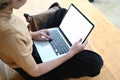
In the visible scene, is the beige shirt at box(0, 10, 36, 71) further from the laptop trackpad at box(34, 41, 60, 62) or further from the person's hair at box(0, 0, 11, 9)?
the laptop trackpad at box(34, 41, 60, 62)

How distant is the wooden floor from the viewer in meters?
1.29

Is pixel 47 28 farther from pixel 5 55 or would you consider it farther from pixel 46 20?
pixel 5 55

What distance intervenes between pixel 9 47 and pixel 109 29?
3.05ft

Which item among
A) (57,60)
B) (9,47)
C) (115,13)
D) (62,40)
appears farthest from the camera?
(115,13)

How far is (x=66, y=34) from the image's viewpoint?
138 cm

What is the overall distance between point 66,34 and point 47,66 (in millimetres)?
378

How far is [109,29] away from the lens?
1645mm

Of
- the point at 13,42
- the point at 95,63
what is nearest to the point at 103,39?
the point at 95,63

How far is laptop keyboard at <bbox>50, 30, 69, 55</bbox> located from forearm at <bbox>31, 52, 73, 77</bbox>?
0.16 m

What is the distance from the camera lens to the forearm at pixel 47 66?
102 centimetres

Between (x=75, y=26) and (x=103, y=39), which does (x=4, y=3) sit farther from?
(x=103, y=39)

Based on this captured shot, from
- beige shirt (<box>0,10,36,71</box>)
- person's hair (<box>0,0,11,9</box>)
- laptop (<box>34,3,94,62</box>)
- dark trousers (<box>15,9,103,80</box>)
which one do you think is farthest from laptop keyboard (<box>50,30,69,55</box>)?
person's hair (<box>0,0,11,9</box>)

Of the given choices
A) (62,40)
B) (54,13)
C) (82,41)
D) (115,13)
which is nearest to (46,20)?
(54,13)

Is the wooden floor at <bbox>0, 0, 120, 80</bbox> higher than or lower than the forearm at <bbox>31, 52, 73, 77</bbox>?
lower
